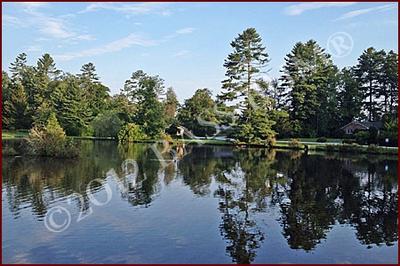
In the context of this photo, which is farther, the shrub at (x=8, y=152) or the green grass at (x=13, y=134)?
the green grass at (x=13, y=134)

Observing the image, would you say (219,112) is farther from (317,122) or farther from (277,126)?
(317,122)

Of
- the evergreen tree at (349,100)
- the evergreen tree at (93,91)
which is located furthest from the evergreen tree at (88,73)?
the evergreen tree at (349,100)

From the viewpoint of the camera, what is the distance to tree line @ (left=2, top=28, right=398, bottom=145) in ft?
138

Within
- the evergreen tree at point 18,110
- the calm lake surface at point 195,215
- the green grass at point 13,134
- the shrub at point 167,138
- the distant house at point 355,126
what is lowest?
the calm lake surface at point 195,215

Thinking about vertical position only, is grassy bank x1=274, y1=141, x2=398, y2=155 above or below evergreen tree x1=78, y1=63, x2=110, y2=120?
below

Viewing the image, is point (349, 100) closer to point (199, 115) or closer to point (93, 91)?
point (199, 115)

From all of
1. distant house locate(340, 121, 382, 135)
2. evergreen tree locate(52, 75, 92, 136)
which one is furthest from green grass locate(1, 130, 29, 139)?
distant house locate(340, 121, 382, 135)

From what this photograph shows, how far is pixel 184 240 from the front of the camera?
30.5 ft

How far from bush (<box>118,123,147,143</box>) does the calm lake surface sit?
86.2 feet

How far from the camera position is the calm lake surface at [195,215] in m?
8.48

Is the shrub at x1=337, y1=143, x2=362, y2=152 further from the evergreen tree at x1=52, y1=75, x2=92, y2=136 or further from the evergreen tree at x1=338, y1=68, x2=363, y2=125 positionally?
the evergreen tree at x1=52, y1=75, x2=92, y2=136

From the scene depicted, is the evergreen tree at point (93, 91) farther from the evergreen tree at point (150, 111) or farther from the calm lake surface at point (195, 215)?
the calm lake surface at point (195, 215)

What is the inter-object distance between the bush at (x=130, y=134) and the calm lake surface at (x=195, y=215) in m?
26.3

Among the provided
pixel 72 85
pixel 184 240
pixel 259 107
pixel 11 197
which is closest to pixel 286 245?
pixel 184 240
